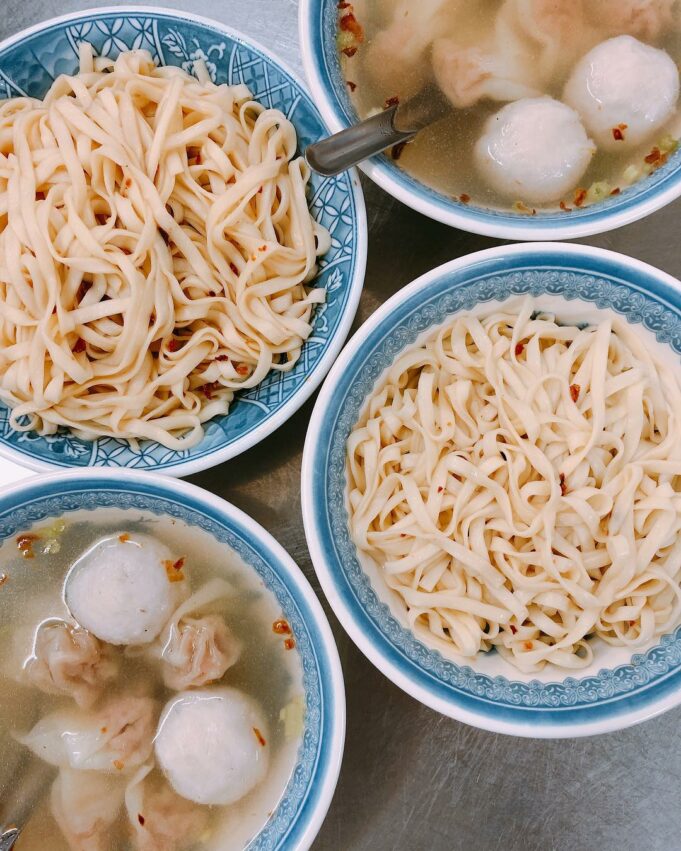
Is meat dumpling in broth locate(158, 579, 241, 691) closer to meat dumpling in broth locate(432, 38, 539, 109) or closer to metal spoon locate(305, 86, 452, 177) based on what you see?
metal spoon locate(305, 86, 452, 177)

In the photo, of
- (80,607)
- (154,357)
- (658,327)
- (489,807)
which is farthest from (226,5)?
(489,807)

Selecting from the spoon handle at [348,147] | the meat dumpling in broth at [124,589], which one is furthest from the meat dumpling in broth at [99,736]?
the spoon handle at [348,147]

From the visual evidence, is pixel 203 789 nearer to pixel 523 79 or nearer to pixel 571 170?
pixel 571 170

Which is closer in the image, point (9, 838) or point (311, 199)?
point (9, 838)

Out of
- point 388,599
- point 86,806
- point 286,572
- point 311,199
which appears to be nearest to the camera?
point 286,572

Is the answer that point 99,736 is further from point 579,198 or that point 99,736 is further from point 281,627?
point 579,198

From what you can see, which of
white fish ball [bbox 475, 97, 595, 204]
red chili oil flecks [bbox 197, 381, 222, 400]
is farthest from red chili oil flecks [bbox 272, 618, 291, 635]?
white fish ball [bbox 475, 97, 595, 204]

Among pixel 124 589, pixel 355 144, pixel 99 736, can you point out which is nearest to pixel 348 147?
pixel 355 144
